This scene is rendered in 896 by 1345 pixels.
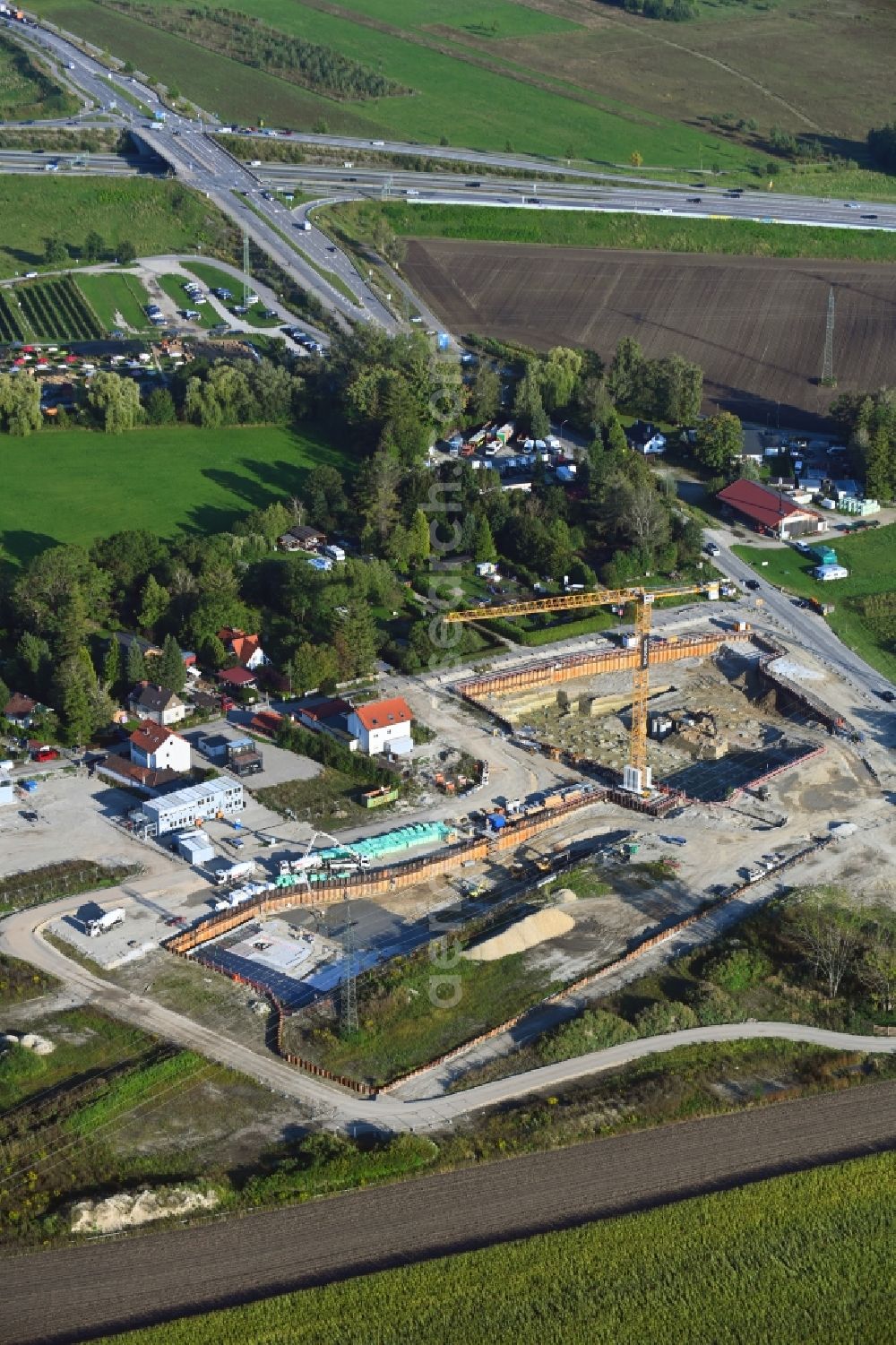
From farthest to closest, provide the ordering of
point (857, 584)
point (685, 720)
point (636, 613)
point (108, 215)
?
1. point (108, 215)
2. point (857, 584)
3. point (636, 613)
4. point (685, 720)

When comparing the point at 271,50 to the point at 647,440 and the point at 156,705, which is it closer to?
the point at 647,440

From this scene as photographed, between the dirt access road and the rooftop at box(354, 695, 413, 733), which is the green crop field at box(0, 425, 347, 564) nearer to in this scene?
the rooftop at box(354, 695, 413, 733)

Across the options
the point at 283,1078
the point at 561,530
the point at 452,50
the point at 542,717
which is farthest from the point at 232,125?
the point at 283,1078

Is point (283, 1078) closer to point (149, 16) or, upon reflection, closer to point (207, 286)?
point (207, 286)

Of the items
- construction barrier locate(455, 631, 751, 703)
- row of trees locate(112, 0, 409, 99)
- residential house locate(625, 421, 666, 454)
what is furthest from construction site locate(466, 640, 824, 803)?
row of trees locate(112, 0, 409, 99)

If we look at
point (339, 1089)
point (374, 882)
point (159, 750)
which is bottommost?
point (339, 1089)

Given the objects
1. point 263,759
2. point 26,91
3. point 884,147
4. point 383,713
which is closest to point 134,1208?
point 263,759

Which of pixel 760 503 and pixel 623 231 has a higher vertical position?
pixel 623 231
